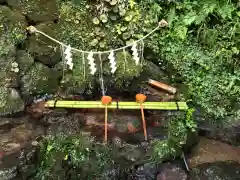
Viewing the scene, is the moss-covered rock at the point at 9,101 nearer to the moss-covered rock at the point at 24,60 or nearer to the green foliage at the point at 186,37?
the moss-covered rock at the point at 24,60

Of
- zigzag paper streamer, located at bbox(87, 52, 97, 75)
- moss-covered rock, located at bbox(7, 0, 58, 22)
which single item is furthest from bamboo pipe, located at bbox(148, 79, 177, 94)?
moss-covered rock, located at bbox(7, 0, 58, 22)

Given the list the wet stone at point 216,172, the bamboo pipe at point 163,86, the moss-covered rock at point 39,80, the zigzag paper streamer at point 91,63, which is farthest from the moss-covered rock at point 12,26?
the wet stone at point 216,172

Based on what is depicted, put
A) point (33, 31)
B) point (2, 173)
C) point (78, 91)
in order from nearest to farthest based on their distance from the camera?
point (2, 173) < point (33, 31) < point (78, 91)

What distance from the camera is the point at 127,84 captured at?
725 centimetres

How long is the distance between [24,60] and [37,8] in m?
1.10

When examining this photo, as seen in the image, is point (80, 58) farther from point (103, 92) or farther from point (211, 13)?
point (211, 13)

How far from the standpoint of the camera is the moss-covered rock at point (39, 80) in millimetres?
7078

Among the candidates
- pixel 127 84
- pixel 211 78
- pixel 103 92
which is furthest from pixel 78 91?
pixel 211 78

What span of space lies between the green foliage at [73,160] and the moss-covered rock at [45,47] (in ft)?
5.97

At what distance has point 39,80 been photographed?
23.4 ft

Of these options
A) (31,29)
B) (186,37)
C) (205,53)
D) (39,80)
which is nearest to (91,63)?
(39,80)

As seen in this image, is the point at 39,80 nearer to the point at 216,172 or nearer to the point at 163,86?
the point at 163,86

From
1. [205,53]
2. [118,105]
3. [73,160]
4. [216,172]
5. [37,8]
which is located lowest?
[216,172]

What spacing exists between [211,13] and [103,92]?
2.88m
